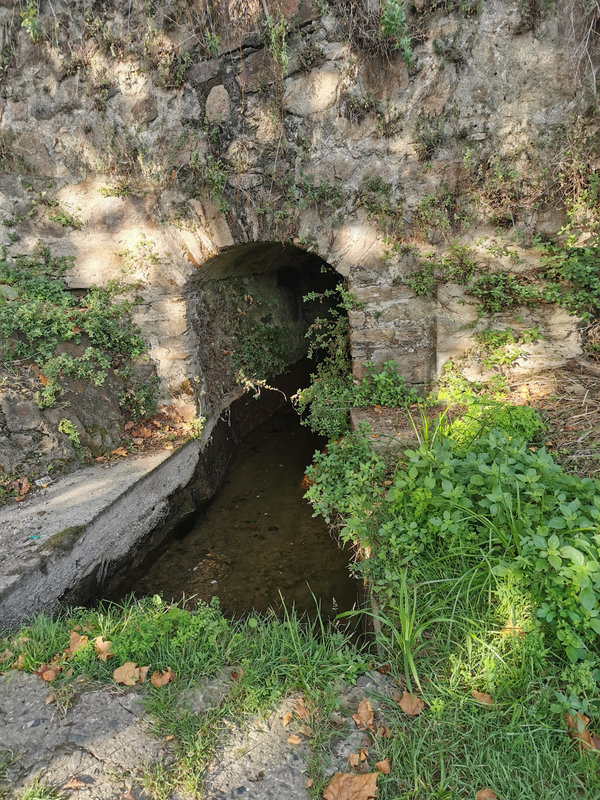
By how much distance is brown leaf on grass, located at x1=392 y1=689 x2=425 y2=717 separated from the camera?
2.00 m

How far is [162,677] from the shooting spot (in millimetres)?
2205

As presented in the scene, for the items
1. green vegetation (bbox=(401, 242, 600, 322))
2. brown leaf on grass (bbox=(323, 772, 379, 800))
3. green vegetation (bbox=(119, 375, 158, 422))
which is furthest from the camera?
green vegetation (bbox=(119, 375, 158, 422))

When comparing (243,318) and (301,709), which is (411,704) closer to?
(301,709)

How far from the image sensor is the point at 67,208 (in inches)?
182

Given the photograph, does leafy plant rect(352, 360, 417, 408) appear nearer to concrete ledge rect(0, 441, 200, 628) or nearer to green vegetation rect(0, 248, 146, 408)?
concrete ledge rect(0, 441, 200, 628)

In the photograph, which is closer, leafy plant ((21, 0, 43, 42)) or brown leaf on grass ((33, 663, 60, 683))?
brown leaf on grass ((33, 663, 60, 683))

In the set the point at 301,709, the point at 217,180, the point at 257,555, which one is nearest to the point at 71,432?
the point at 257,555

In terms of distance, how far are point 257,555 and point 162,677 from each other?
6.16 ft

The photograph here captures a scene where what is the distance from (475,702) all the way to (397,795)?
0.50 m

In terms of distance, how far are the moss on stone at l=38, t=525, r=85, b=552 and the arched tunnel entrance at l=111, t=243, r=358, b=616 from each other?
76 centimetres

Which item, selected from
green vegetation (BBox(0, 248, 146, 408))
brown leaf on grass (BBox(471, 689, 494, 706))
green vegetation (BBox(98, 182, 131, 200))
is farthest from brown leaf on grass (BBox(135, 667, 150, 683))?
green vegetation (BBox(98, 182, 131, 200))

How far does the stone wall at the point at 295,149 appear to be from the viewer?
3.67m

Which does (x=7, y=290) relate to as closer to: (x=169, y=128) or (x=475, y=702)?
(x=169, y=128)

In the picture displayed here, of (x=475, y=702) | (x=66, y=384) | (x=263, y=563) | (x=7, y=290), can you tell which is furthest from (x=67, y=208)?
(x=475, y=702)
